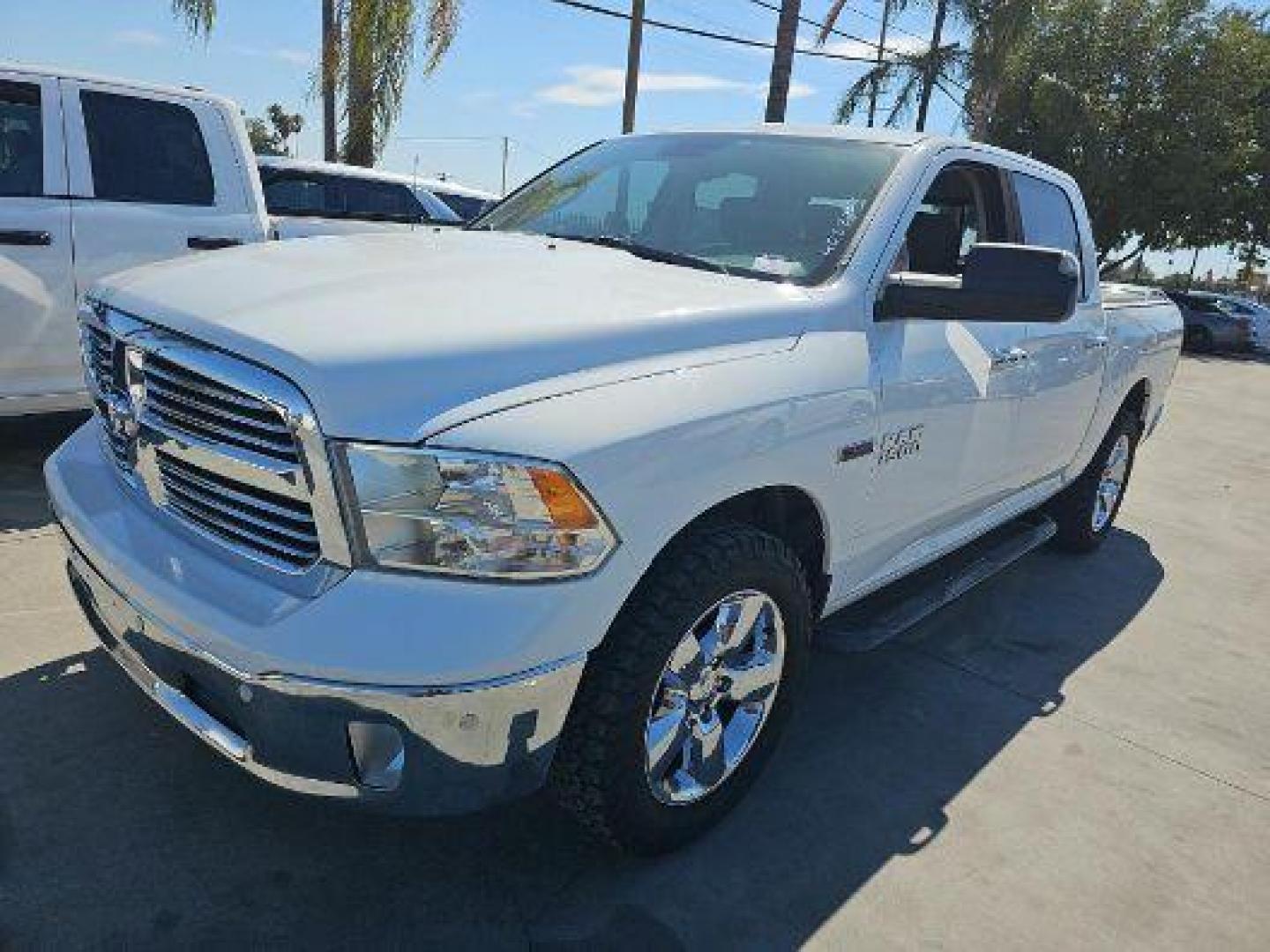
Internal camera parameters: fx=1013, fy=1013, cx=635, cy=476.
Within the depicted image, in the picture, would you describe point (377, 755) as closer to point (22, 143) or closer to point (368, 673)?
point (368, 673)

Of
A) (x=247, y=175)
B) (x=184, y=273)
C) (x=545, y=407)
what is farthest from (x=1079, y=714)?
(x=247, y=175)

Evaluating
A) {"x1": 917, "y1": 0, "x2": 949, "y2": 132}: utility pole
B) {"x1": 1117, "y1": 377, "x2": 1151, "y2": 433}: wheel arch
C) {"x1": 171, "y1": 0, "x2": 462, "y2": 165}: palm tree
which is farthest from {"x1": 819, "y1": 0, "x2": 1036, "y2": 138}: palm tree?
{"x1": 1117, "y1": 377, "x2": 1151, "y2": 433}: wheel arch

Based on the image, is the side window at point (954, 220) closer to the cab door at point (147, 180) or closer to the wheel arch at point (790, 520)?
the wheel arch at point (790, 520)

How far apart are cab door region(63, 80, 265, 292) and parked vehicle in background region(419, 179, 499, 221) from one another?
3.67 metres

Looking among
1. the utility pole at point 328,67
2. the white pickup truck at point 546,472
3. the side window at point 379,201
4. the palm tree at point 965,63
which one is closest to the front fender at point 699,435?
the white pickup truck at point 546,472

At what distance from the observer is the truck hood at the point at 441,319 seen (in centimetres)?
188

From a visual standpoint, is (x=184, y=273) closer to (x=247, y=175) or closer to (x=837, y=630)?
(x=837, y=630)

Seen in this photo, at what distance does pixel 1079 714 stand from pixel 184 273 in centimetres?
320

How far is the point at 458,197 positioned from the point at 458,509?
793 centimetres

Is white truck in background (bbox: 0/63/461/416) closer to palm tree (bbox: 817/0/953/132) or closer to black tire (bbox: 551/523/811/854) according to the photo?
black tire (bbox: 551/523/811/854)

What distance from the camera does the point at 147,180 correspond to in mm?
5074

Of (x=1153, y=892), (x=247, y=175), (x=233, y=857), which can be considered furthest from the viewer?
(x=247, y=175)

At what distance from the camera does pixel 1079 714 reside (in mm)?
3604

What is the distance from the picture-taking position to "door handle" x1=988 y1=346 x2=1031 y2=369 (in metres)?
3.38
